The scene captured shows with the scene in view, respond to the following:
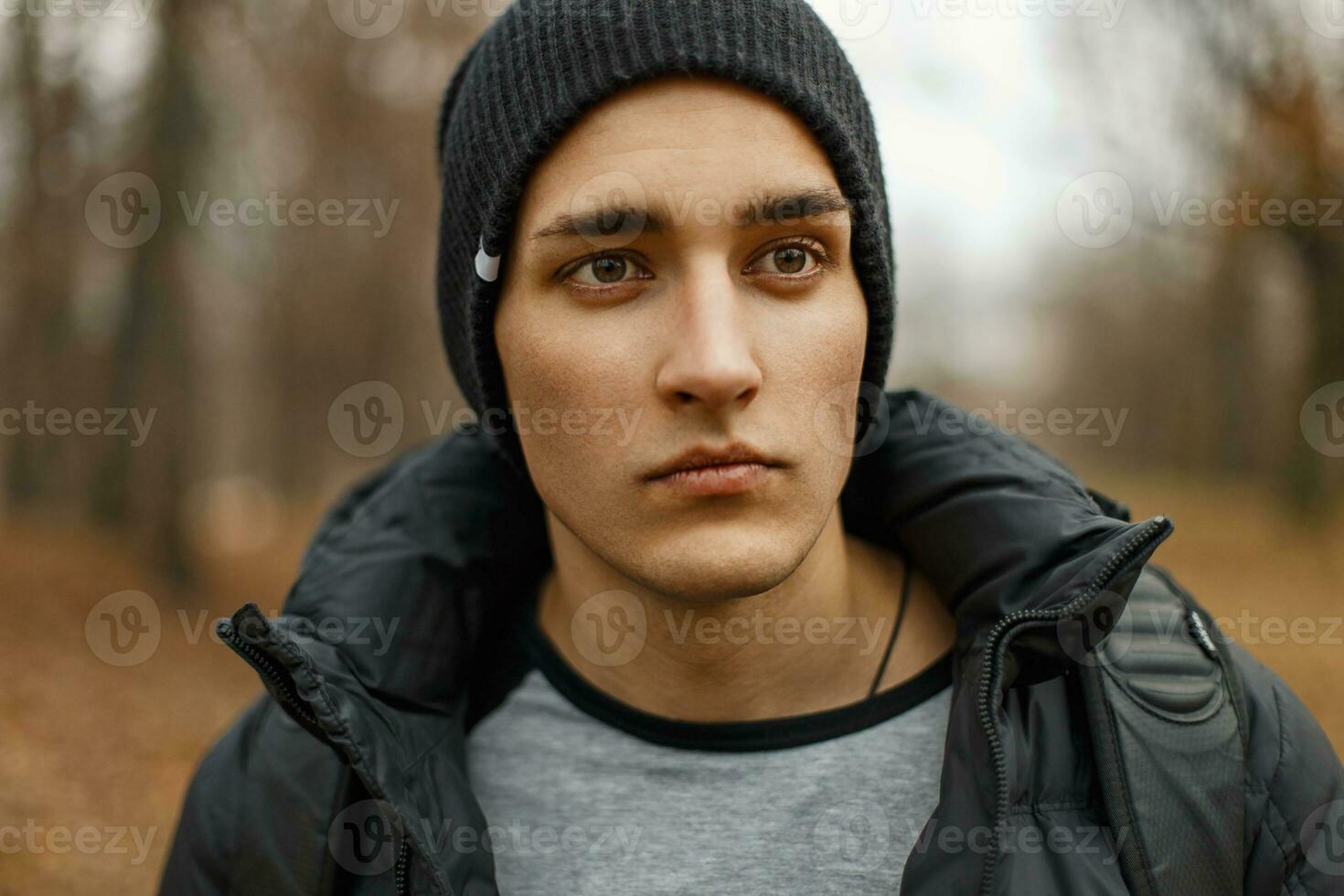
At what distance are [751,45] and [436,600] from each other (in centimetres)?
160

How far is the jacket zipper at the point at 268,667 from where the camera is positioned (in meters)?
2.14

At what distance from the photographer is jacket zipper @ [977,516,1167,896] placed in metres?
1.98

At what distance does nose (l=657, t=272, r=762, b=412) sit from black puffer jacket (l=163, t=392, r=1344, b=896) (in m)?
0.70

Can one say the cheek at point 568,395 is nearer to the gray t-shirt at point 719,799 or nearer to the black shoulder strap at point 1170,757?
the gray t-shirt at point 719,799

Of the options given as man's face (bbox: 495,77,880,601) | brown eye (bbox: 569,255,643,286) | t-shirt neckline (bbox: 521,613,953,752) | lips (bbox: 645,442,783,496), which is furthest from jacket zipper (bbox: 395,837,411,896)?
brown eye (bbox: 569,255,643,286)

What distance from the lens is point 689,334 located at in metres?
2.18

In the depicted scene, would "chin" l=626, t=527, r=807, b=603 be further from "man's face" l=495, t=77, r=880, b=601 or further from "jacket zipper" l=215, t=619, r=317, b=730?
"jacket zipper" l=215, t=619, r=317, b=730

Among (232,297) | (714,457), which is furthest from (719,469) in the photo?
(232,297)

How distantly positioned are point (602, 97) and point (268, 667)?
1458mm

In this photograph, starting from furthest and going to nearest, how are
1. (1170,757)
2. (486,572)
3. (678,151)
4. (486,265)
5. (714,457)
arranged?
(486,572), (486,265), (678,151), (714,457), (1170,757)

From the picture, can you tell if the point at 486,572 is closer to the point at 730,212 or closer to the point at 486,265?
the point at 486,265

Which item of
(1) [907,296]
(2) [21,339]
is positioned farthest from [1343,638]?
(1) [907,296]

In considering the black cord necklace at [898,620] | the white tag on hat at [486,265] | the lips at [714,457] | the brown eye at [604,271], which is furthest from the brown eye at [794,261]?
the black cord necklace at [898,620]

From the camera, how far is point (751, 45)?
7.98ft
